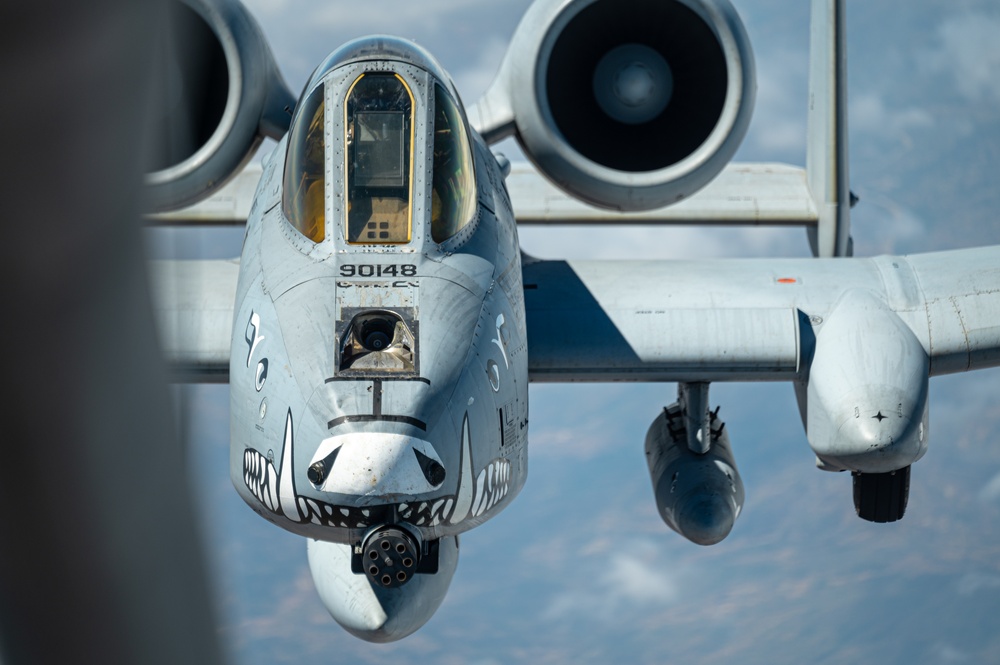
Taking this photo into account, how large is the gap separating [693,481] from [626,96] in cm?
296

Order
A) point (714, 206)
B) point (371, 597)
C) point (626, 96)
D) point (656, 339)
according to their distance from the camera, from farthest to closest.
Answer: point (714, 206) < point (626, 96) < point (656, 339) < point (371, 597)

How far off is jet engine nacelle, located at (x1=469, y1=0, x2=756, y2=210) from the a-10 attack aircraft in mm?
20

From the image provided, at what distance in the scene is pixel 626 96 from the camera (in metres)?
9.23

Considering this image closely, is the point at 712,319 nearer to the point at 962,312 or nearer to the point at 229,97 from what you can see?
the point at 962,312

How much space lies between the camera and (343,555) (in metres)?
8.29

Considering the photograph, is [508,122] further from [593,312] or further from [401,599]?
[401,599]

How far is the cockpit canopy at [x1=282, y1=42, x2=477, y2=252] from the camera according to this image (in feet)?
20.1

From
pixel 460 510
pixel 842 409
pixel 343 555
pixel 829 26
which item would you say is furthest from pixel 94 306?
pixel 829 26

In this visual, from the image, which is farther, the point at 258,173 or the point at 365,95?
the point at 258,173

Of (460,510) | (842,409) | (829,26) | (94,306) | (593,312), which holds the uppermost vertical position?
(829,26)

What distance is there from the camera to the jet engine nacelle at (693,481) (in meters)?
8.63

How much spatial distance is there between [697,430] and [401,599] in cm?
263

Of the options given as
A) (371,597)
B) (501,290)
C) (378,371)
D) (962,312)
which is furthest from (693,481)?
(378,371)

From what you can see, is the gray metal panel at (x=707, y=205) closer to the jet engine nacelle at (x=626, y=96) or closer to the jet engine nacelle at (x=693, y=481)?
the jet engine nacelle at (x=626, y=96)
